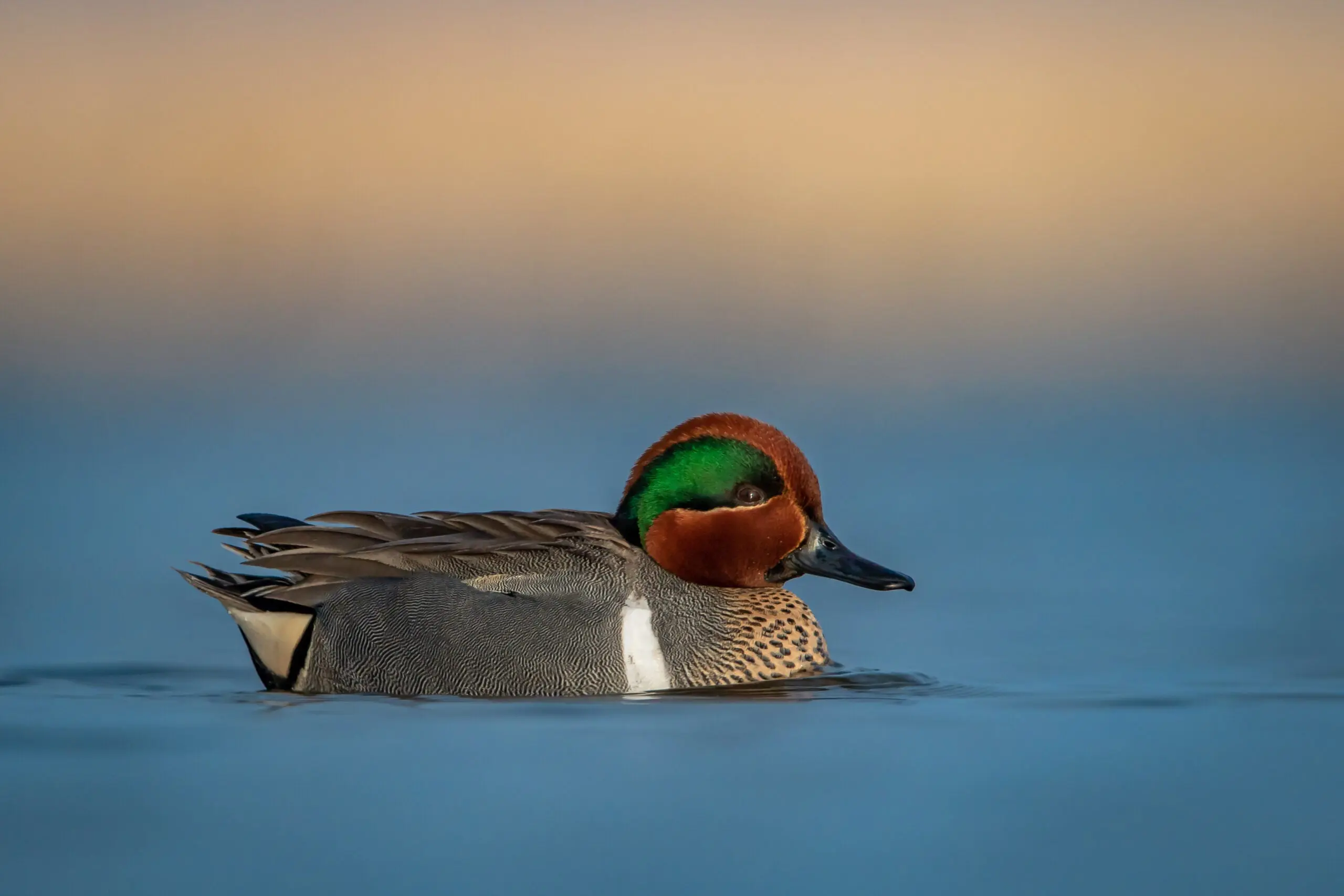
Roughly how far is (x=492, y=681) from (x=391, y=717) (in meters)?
0.49

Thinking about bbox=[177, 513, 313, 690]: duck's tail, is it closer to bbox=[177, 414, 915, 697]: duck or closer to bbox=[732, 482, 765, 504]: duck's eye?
bbox=[177, 414, 915, 697]: duck

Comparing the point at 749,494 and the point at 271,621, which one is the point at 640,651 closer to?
the point at 749,494

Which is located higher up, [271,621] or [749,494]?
[749,494]

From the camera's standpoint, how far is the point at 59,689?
7008 mm

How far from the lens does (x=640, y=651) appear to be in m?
7.03

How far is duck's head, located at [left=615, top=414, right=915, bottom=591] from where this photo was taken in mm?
7312

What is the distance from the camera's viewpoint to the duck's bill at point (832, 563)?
7348mm

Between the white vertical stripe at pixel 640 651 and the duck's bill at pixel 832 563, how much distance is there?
0.63 m

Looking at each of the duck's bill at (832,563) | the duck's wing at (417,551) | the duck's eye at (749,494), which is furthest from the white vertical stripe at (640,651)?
the duck's bill at (832,563)

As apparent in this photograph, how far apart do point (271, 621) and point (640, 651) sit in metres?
1.28

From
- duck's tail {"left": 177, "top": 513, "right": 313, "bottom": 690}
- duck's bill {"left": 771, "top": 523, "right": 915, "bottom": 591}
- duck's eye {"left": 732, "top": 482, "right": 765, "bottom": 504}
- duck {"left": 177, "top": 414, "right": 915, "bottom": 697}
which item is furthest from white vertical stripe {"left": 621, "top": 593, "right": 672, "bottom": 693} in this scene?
duck's tail {"left": 177, "top": 513, "right": 313, "bottom": 690}

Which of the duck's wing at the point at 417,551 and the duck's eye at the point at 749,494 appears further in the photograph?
the duck's eye at the point at 749,494

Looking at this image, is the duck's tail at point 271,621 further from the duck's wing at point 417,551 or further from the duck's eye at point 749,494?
the duck's eye at point 749,494

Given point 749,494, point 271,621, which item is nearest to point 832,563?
point 749,494
